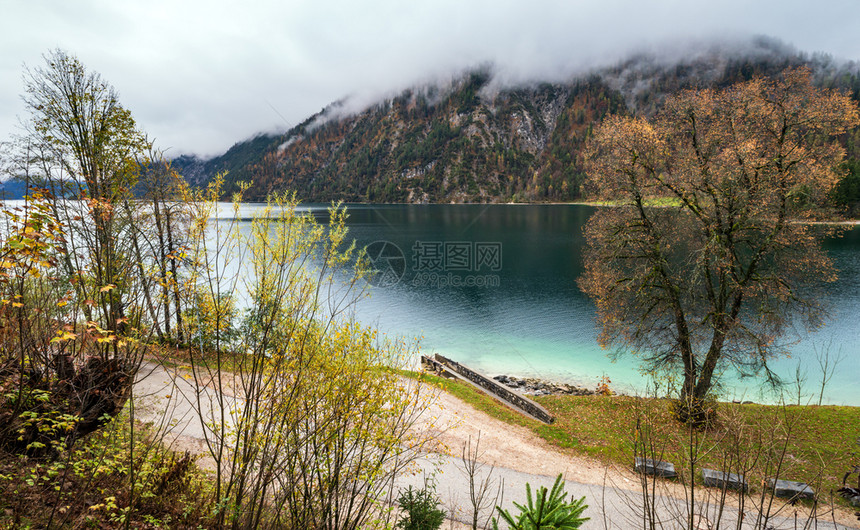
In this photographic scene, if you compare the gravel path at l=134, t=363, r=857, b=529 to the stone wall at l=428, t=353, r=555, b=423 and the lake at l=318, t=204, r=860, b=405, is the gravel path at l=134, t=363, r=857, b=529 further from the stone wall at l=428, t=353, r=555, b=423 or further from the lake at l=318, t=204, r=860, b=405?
the lake at l=318, t=204, r=860, b=405

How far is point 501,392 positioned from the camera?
55.2 ft

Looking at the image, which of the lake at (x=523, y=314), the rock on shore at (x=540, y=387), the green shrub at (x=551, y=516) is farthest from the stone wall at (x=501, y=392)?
the green shrub at (x=551, y=516)

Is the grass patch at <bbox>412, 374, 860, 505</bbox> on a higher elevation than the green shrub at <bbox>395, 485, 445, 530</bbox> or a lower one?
lower

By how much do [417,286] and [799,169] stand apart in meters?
31.3

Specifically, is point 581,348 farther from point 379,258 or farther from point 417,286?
point 379,258

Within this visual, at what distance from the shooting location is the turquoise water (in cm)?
2164

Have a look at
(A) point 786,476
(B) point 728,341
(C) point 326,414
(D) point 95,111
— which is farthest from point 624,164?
(D) point 95,111

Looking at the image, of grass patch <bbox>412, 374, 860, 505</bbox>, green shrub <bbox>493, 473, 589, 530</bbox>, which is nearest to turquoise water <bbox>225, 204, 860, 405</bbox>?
grass patch <bbox>412, 374, 860, 505</bbox>

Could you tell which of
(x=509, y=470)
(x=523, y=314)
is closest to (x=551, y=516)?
(x=509, y=470)

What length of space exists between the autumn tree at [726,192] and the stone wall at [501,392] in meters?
4.43

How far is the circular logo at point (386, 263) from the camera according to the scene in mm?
41750

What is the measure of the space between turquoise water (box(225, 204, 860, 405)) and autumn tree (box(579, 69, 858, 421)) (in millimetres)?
3373

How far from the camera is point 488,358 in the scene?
947 inches

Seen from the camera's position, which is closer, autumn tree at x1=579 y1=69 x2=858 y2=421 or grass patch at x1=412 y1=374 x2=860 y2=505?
grass patch at x1=412 y1=374 x2=860 y2=505
